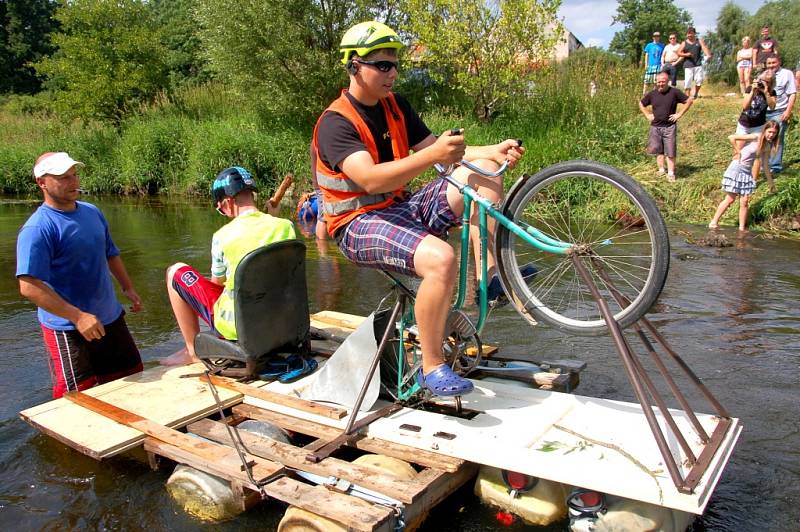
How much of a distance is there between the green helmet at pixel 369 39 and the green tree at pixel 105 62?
25370 mm

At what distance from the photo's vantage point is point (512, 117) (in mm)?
17141

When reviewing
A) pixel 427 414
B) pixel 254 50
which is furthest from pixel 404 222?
pixel 254 50

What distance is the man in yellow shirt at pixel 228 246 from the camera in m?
4.75

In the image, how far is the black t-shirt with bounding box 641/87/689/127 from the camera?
1352cm

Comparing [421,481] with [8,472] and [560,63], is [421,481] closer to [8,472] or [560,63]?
[8,472]

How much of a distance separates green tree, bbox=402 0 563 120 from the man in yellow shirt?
42.9ft

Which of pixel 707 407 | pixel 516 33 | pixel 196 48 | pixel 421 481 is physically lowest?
pixel 707 407

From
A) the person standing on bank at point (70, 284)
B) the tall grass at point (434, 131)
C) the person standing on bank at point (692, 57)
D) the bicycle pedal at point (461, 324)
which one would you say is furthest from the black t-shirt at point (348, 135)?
the person standing on bank at point (692, 57)

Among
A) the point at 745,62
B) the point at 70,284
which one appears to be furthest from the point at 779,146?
the point at 70,284

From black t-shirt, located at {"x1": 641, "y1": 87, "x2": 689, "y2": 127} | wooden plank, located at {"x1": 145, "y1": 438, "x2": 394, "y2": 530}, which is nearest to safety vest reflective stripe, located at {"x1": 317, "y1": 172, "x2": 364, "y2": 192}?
wooden plank, located at {"x1": 145, "y1": 438, "x2": 394, "y2": 530}

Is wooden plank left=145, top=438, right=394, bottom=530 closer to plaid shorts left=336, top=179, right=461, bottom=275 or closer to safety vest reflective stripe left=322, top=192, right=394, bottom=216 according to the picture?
plaid shorts left=336, top=179, right=461, bottom=275

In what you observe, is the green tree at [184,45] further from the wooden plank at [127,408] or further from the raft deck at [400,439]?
the raft deck at [400,439]

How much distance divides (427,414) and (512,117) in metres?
14.2

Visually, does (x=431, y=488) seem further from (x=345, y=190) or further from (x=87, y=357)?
(x=87, y=357)
